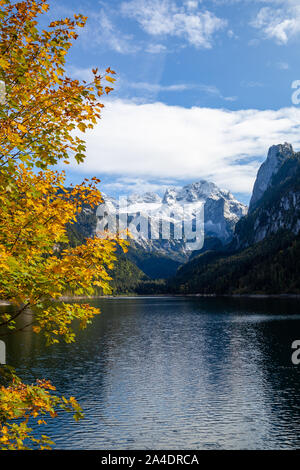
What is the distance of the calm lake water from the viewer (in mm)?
35938

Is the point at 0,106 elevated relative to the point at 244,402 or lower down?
elevated

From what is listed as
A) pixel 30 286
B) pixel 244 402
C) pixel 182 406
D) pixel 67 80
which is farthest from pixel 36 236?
pixel 244 402

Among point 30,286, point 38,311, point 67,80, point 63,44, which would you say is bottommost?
point 38,311

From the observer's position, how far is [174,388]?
51875 mm

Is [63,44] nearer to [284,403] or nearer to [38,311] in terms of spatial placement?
[38,311]

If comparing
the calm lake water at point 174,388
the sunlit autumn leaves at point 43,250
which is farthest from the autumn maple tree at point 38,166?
the calm lake water at point 174,388

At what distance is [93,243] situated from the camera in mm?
12203

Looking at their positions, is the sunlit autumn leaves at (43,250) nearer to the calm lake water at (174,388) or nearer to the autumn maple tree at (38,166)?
the autumn maple tree at (38,166)

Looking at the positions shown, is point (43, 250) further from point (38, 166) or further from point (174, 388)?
point (174, 388)

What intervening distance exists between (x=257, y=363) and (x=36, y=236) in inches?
2562

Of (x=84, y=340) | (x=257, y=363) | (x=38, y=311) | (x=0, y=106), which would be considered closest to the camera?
(x=0, y=106)

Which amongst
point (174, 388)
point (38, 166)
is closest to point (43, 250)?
point (38, 166)

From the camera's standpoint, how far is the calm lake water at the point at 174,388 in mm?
35938

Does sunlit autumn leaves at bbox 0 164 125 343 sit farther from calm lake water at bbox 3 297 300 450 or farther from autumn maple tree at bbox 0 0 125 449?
calm lake water at bbox 3 297 300 450
